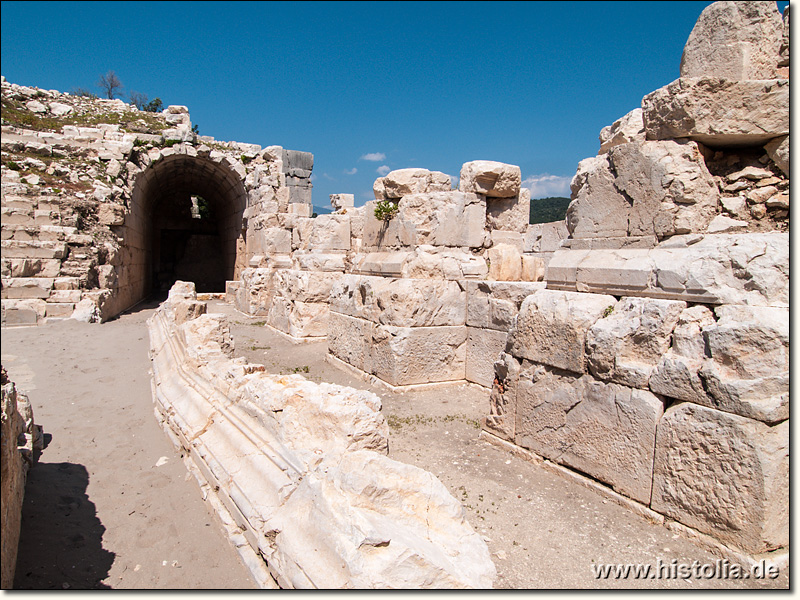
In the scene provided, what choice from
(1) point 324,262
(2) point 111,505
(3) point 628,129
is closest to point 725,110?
(3) point 628,129

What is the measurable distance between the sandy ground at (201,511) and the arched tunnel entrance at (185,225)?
9.17m

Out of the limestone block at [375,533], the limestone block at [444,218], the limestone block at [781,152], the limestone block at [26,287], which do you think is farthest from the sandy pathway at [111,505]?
the limestone block at [26,287]

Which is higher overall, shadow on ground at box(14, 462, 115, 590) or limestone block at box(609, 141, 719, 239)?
limestone block at box(609, 141, 719, 239)

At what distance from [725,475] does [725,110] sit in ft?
6.42

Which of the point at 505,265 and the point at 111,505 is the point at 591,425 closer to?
the point at 505,265

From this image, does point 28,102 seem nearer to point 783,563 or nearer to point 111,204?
point 111,204

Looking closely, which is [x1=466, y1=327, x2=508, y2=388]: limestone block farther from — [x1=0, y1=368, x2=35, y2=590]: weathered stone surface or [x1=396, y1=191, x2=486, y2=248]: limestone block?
[x1=0, y1=368, x2=35, y2=590]: weathered stone surface

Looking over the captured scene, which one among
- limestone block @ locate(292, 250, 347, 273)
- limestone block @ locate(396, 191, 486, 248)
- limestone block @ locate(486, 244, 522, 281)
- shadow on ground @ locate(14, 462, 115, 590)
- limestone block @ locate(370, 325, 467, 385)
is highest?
limestone block @ locate(396, 191, 486, 248)

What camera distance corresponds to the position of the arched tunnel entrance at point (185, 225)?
13.0 m

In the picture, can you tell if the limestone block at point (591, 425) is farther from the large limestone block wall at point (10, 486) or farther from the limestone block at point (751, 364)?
the large limestone block wall at point (10, 486)

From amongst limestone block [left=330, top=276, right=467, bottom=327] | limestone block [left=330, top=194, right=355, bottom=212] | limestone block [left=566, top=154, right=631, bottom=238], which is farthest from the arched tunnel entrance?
limestone block [left=566, top=154, right=631, bottom=238]

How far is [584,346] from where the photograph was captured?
2.94 m

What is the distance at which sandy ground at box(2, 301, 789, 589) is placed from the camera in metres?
2.22

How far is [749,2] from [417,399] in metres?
3.59
